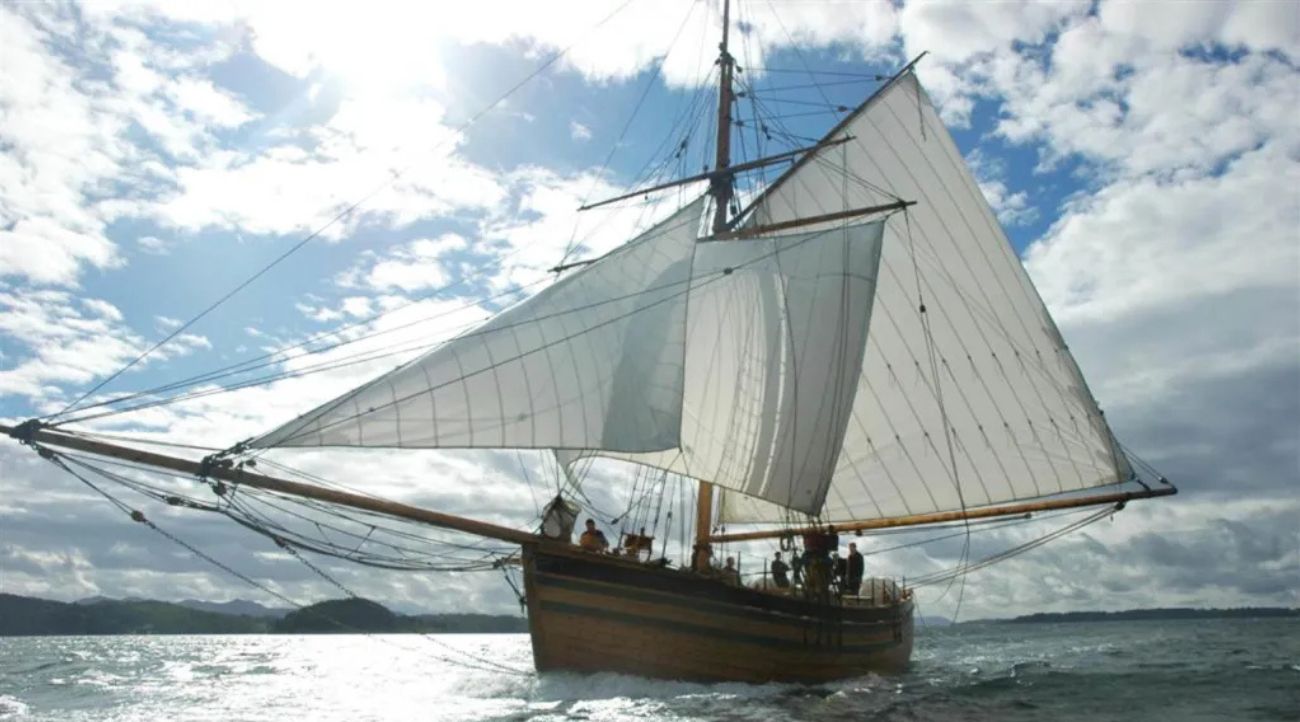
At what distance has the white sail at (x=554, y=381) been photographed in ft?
63.4

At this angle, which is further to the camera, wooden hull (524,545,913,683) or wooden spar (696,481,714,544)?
wooden spar (696,481,714,544)

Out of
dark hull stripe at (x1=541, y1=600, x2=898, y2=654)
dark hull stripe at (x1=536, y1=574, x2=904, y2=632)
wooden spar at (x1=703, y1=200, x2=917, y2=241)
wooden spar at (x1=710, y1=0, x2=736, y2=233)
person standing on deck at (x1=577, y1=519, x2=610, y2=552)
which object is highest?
wooden spar at (x1=710, y1=0, x2=736, y2=233)

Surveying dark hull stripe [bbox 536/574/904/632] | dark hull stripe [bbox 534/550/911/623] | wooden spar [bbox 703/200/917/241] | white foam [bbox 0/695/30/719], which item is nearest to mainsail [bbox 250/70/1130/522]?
wooden spar [bbox 703/200/917/241]

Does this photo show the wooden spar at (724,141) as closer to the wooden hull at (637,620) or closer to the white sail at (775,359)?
the white sail at (775,359)

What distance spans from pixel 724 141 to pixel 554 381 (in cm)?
1769

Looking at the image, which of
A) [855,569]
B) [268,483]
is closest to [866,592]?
[855,569]

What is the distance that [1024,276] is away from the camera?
33094 millimetres

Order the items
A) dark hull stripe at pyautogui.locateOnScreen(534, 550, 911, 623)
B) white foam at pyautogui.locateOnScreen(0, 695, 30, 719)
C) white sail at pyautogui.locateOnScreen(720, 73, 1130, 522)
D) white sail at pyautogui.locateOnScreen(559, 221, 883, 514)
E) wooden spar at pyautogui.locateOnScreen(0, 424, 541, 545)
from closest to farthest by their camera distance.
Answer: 1. wooden spar at pyautogui.locateOnScreen(0, 424, 541, 545)
2. dark hull stripe at pyautogui.locateOnScreen(534, 550, 911, 623)
3. white foam at pyautogui.locateOnScreen(0, 695, 30, 719)
4. white sail at pyautogui.locateOnScreen(559, 221, 883, 514)
5. white sail at pyautogui.locateOnScreen(720, 73, 1130, 522)

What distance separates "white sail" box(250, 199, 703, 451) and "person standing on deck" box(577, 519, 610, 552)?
8.92 ft

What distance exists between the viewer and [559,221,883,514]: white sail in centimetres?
2800

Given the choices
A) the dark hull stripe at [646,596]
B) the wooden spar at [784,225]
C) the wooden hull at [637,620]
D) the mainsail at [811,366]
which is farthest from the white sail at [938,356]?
the wooden hull at [637,620]

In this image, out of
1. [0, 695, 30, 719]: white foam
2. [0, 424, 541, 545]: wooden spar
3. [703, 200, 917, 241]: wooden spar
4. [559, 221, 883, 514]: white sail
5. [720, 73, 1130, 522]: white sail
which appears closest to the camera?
[0, 424, 541, 545]: wooden spar

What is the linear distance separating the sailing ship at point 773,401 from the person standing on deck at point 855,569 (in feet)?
0.88

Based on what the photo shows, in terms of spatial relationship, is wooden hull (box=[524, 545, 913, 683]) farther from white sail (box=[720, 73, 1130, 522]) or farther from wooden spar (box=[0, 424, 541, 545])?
white sail (box=[720, 73, 1130, 522])
